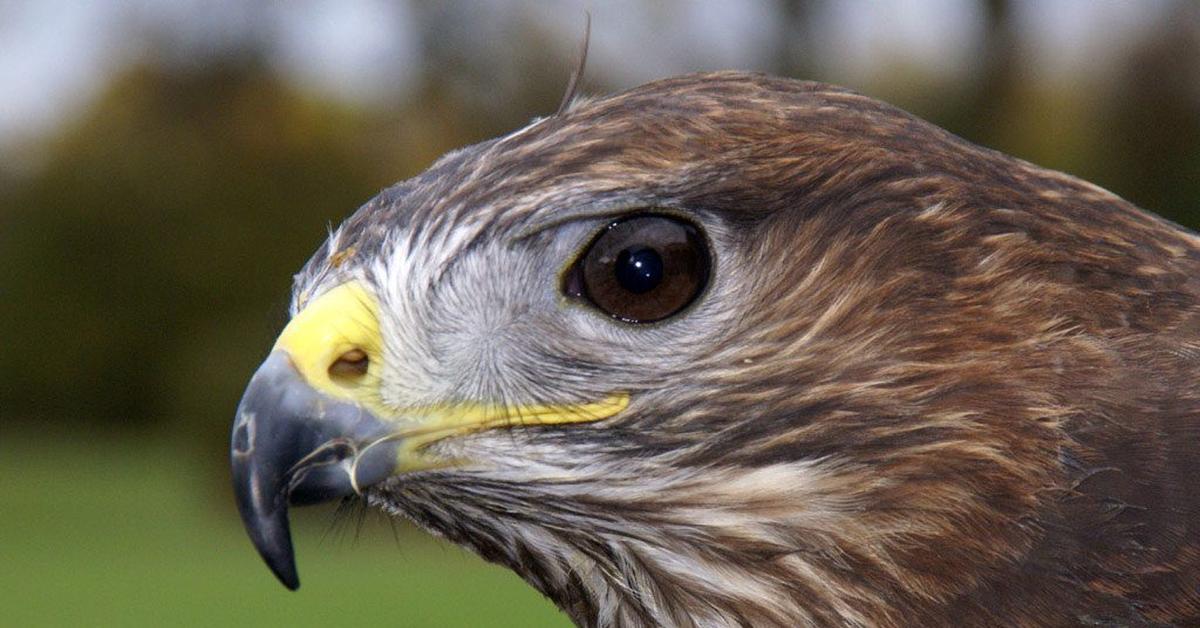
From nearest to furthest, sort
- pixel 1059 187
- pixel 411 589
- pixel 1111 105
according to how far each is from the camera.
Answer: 1. pixel 1059 187
2. pixel 411 589
3. pixel 1111 105

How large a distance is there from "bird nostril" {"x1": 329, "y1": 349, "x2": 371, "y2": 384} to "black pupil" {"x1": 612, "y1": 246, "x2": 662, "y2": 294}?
0.40 meters

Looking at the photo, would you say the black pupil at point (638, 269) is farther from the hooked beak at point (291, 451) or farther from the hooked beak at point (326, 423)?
the hooked beak at point (291, 451)

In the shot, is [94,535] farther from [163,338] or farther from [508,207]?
[508,207]

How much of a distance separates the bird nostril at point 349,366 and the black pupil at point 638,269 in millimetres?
397

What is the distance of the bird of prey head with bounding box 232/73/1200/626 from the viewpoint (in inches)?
85.8

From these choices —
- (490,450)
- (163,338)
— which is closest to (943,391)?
(490,450)

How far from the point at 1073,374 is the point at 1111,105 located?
51.2ft

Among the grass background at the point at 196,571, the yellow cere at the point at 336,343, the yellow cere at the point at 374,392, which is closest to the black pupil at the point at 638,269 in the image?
the yellow cere at the point at 374,392

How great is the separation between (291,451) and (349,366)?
0.15 metres

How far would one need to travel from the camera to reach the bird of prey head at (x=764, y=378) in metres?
2.18

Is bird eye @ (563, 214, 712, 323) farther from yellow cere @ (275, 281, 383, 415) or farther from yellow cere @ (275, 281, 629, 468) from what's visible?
yellow cere @ (275, 281, 383, 415)

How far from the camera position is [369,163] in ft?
71.7

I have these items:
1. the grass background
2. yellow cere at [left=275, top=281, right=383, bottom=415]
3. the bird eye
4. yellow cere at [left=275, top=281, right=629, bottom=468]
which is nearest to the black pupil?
the bird eye

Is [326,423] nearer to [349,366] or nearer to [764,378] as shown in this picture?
[349,366]
